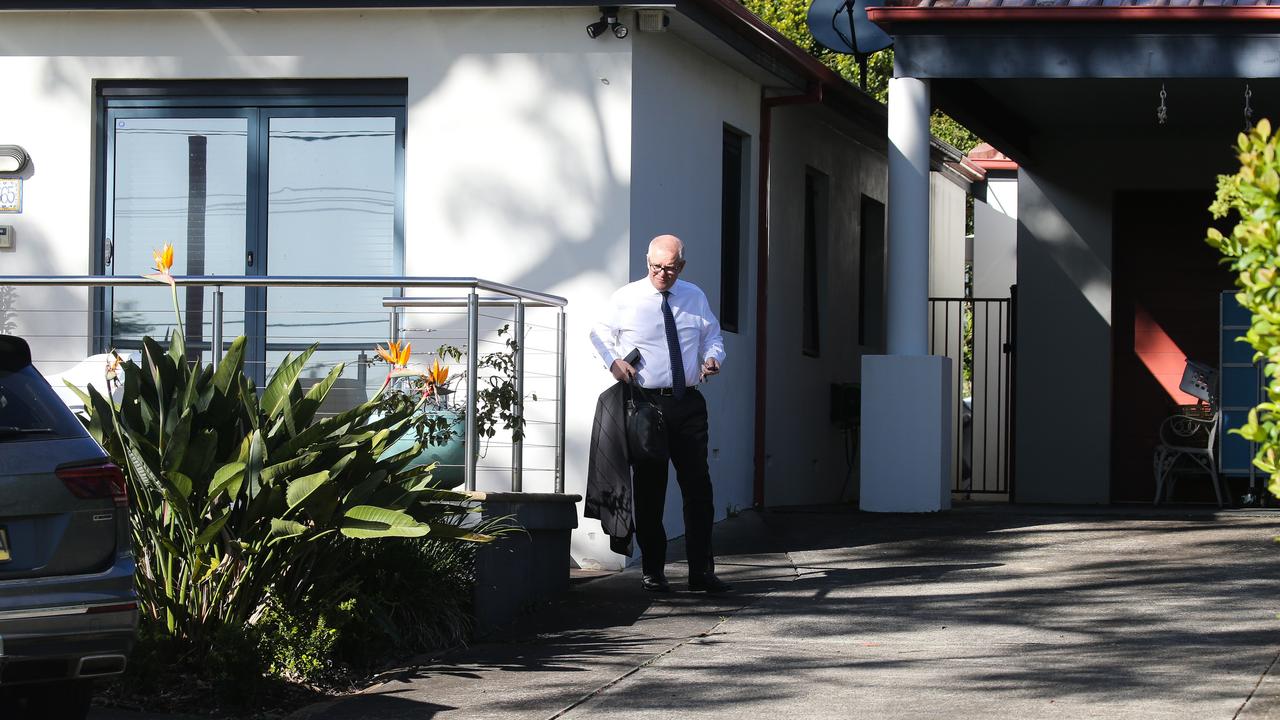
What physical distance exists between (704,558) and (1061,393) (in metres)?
8.20

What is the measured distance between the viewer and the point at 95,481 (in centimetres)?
535

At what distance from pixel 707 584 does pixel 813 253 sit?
6421 mm

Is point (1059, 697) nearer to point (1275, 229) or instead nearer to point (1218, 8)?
point (1275, 229)

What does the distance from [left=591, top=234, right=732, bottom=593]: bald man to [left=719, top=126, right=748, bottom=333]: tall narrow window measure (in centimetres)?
352

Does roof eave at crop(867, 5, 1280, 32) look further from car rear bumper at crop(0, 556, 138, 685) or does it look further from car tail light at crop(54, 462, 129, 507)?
car rear bumper at crop(0, 556, 138, 685)

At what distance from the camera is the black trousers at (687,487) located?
28.3 feet

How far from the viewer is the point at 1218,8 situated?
10.9 m

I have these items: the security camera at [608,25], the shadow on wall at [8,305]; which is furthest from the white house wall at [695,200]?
the shadow on wall at [8,305]

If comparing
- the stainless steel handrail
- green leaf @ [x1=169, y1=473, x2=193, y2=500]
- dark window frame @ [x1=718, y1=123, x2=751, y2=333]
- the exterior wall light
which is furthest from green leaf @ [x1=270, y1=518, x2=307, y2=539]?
dark window frame @ [x1=718, y1=123, x2=751, y2=333]

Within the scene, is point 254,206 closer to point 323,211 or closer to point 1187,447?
point 323,211

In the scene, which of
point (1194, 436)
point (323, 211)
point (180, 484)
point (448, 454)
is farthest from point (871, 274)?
point (180, 484)

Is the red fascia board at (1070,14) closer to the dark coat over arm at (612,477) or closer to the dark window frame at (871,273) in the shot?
the dark coat over arm at (612,477)

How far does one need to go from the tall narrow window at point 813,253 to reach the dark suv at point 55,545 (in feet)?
31.0

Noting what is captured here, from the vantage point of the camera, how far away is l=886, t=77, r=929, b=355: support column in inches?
459
